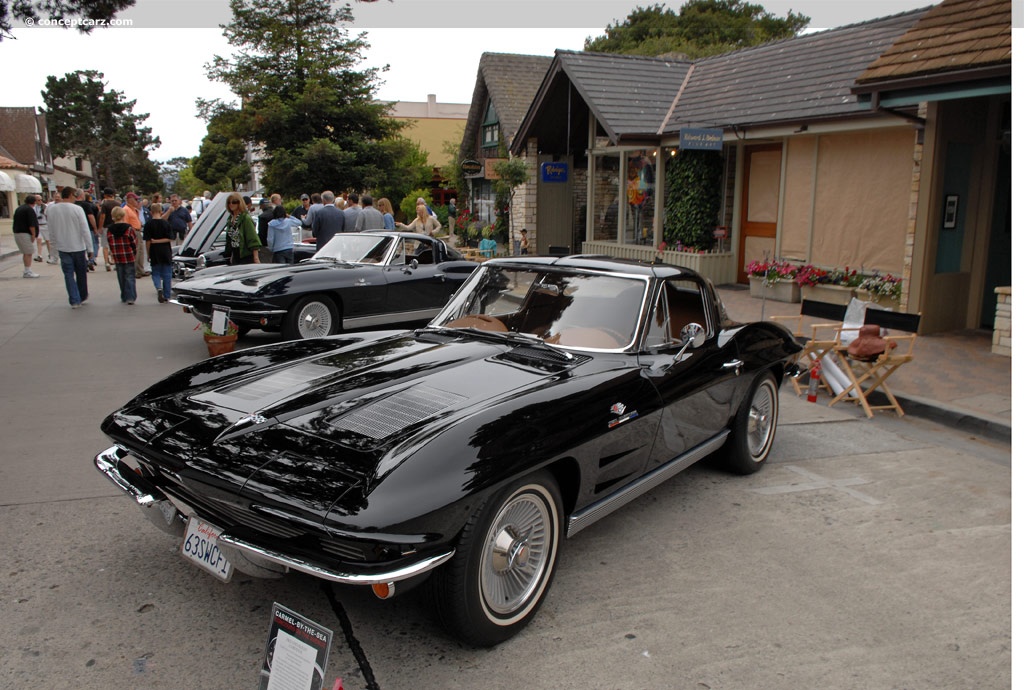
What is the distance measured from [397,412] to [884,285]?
31.1 ft

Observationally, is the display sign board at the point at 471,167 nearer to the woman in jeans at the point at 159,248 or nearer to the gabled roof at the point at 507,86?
the gabled roof at the point at 507,86

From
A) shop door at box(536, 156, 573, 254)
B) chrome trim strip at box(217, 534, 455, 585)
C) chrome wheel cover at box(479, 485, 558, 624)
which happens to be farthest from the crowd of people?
chrome trim strip at box(217, 534, 455, 585)

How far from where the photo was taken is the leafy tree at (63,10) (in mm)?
8664

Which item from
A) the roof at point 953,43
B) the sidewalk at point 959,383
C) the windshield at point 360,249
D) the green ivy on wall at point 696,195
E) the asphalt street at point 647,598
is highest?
the roof at point 953,43

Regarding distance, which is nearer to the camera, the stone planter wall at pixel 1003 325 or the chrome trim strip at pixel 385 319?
the stone planter wall at pixel 1003 325

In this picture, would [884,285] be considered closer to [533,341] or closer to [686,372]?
[686,372]

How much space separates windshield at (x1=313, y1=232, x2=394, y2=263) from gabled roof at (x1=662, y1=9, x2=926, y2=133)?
684 cm

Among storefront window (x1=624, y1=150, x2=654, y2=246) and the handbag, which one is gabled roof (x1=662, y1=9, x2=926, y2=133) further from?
the handbag

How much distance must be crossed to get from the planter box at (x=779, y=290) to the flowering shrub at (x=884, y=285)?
1208 millimetres

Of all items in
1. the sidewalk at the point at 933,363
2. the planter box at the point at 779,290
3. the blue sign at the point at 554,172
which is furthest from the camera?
the blue sign at the point at 554,172

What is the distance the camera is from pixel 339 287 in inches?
348

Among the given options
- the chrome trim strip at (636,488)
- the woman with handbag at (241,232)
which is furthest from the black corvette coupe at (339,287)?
the chrome trim strip at (636,488)

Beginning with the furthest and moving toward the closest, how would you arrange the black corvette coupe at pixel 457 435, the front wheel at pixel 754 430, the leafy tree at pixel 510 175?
the leafy tree at pixel 510 175 < the front wheel at pixel 754 430 < the black corvette coupe at pixel 457 435

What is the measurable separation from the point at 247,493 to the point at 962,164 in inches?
383
